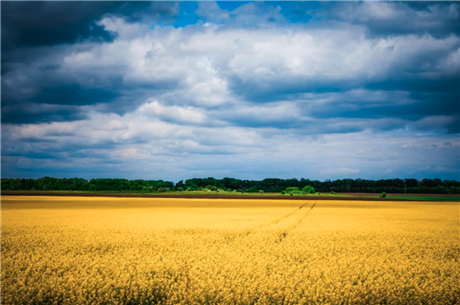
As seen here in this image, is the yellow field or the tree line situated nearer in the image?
the yellow field

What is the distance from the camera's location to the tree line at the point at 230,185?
152500mm

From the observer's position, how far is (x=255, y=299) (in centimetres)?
1206

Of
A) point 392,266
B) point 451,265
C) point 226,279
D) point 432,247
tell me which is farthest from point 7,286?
point 432,247

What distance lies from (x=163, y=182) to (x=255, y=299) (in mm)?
166751

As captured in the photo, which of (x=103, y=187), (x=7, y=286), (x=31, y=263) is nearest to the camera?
(x=7, y=286)

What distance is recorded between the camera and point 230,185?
189375 mm

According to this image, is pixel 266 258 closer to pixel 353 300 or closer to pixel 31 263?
pixel 353 300

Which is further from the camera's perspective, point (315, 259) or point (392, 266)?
point (315, 259)

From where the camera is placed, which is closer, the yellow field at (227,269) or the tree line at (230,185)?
the yellow field at (227,269)

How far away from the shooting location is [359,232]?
91.4 feet

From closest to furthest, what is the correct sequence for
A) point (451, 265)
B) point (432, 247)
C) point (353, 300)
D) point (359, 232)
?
point (353, 300) → point (451, 265) → point (432, 247) → point (359, 232)

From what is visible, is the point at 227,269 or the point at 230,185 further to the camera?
the point at 230,185

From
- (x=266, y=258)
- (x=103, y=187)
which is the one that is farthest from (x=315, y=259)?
(x=103, y=187)

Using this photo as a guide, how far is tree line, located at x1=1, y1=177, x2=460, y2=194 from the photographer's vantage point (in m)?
152
